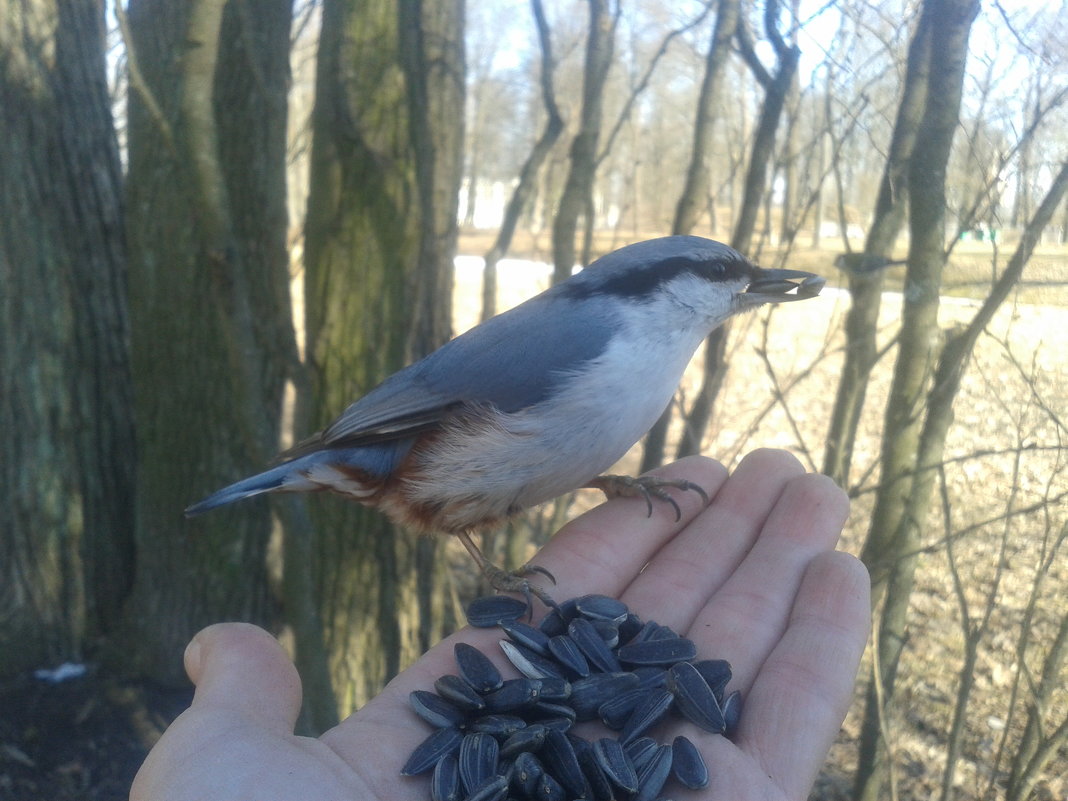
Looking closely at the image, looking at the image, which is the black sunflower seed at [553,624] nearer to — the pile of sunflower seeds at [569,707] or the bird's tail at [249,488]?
the pile of sunflower seeds at [569,707]

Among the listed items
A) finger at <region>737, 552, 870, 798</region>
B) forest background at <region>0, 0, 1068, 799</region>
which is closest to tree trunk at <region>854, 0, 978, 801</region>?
forest background at <region>0, 0, 1068, 799</region>

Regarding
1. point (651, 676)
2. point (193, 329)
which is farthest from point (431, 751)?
point (193, 329)

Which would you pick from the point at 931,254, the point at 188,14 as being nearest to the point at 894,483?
the point at 931,254

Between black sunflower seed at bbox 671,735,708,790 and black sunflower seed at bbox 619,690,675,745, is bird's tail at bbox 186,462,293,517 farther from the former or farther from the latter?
black sunflower seed at bbox 671,735,708,790

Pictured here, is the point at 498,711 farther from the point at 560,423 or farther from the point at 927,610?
the point at 927,610

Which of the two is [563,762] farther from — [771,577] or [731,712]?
[771,577]

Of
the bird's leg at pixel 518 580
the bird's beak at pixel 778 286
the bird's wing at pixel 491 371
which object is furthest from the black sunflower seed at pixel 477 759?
the bird's beak at pixel 778 286
